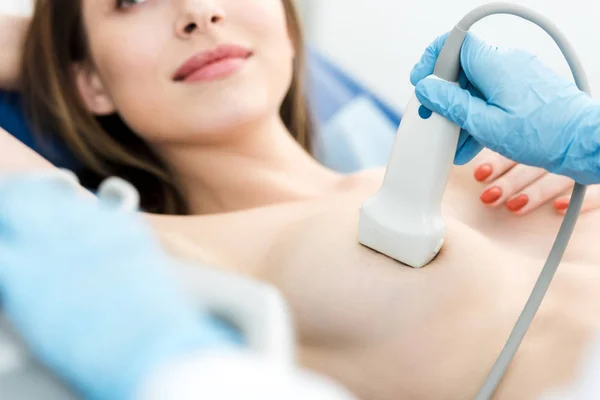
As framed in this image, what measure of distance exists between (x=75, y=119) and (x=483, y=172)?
2.42 feet

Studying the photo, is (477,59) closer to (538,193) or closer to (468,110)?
(468,110)

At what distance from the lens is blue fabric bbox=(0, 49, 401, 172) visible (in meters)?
1.58

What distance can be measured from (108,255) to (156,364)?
112mm

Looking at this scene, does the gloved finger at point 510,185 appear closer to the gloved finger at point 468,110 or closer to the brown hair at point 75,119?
the gloved finger at point 468,110

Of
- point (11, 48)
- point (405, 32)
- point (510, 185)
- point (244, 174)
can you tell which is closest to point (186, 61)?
point (244, 174)

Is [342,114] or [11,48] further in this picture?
[342,114]

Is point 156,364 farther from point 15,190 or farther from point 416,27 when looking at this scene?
point 416,27

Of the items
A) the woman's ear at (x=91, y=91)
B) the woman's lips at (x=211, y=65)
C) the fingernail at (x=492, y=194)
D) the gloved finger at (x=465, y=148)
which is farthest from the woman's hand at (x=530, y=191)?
the woman's ear at (x=91, y=91)

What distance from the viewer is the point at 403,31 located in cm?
179

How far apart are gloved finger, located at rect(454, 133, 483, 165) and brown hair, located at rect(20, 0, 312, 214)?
0.55 metres

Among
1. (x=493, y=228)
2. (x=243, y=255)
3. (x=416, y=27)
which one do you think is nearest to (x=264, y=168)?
(x=243, y=255)

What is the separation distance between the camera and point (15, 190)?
528 millimetres

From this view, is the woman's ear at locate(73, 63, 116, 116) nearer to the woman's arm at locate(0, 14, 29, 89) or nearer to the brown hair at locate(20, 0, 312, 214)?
the brown hair at locate(20, 0, 312, 214)

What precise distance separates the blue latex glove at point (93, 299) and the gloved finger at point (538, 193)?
69cm
